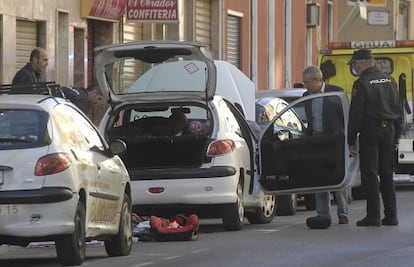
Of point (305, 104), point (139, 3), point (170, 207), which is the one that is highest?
point (139, 3)

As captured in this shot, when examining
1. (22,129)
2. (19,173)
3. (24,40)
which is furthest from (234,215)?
(24,40)

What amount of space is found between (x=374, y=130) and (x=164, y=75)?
351 centimetres

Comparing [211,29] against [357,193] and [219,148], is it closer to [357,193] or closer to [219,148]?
[357,193]

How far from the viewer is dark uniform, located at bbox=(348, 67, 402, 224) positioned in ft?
53.9

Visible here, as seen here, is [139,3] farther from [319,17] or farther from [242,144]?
[319,17]

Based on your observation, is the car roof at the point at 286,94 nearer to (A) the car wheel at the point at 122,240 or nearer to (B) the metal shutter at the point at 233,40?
(A) the car wheel at the point at 122,240

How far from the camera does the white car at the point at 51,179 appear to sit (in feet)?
37.3

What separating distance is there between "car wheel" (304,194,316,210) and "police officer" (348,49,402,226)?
3.75 meters

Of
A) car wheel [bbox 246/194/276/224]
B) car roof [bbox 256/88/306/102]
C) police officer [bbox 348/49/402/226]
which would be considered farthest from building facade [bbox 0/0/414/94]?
police officer [bbox 348/49/402/226]

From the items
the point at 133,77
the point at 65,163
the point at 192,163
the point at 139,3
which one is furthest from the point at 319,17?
the point at 65,163

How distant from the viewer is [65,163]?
11.6m

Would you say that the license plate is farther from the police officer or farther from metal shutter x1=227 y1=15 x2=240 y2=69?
metal shutter x1=227 y1=15 x2=240 y2=69

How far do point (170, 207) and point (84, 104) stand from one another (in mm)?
2271

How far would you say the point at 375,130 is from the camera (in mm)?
16484
